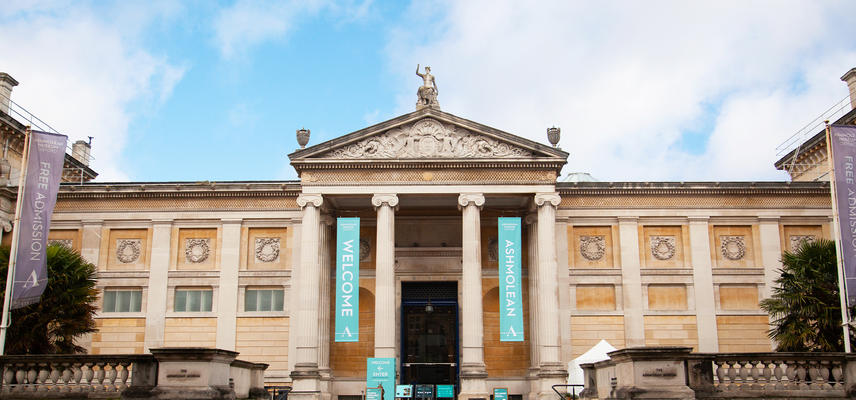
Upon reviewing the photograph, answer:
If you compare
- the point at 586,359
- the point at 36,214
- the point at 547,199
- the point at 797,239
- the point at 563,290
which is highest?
the point at 547,199

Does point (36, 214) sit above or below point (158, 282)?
above

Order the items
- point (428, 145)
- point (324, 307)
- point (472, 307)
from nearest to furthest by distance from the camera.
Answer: point (472, 307)
point (428, 145)
point (324, 307)

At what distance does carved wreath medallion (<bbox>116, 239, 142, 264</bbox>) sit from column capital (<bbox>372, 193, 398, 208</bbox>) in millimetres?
10933

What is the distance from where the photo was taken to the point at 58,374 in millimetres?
15070

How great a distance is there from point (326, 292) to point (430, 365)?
5.84 meters

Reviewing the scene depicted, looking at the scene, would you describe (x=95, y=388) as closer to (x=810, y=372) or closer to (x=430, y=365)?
(x=810, y=372)

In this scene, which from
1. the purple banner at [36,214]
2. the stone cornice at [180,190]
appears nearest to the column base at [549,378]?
the stone cornice at [180,190]

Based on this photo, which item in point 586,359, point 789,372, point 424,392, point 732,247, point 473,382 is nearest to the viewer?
point 789,372

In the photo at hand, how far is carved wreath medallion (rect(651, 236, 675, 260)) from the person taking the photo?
33.3m

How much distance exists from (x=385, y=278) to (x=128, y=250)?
467 inches

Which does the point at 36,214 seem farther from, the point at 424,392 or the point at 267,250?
the point at 424,392

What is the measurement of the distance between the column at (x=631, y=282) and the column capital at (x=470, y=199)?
6.68 metres

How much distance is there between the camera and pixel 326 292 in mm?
31859

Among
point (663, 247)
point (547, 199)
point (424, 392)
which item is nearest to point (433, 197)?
point (547, 199)
